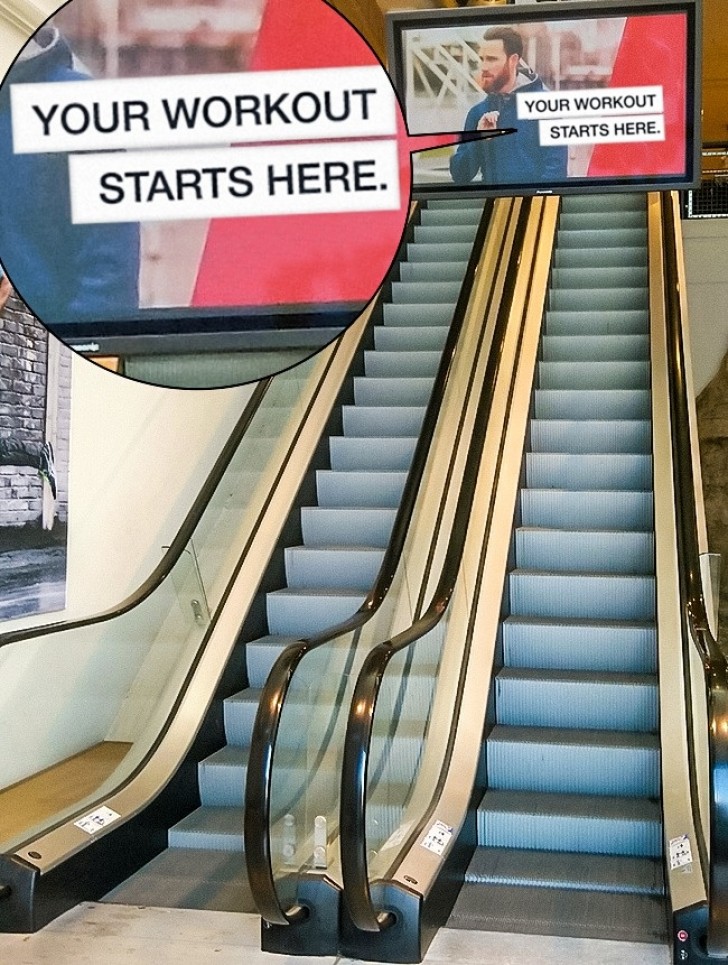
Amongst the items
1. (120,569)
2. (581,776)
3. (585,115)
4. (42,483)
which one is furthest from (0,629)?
(585,115)

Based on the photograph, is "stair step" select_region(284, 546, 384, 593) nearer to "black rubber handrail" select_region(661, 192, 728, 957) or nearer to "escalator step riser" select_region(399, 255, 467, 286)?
"black rubber handrail" select_region(661, 192, 728, 957)

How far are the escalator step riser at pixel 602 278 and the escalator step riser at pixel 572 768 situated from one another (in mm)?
4543

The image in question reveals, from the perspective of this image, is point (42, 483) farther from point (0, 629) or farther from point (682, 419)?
point (682, 419)

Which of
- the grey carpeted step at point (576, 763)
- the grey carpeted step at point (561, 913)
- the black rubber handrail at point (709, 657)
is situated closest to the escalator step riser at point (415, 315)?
the black rubber handrail at point (709, 657)

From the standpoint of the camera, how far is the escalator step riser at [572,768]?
4590 mm

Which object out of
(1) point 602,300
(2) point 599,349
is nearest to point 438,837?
(2) point 599,349

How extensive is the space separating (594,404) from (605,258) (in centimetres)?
223

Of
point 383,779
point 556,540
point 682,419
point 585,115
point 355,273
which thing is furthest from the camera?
point 556,540

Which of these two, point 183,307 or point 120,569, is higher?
point 183,307

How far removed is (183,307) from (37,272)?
0.94 ft

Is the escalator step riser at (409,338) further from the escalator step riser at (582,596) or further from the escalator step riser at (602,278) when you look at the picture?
the escalator step riser at (582,596)

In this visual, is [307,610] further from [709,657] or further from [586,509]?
[709,657]

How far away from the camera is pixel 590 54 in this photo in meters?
4.91

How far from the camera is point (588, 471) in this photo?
6402mm
